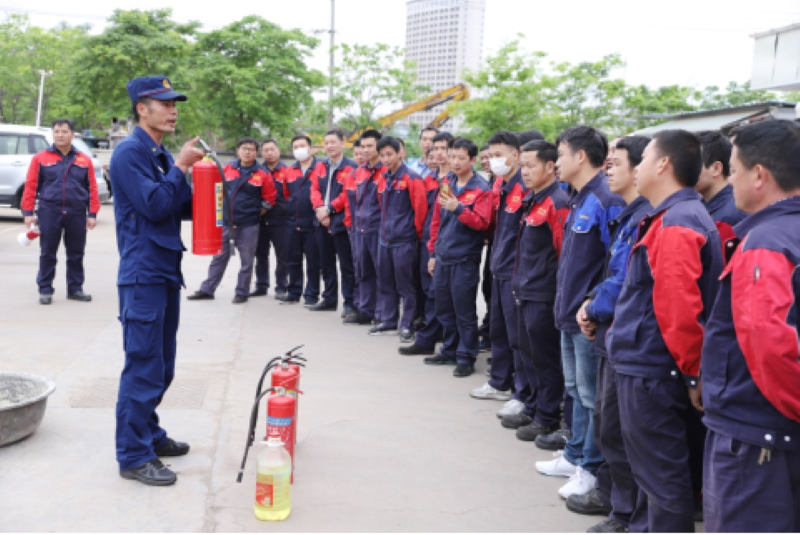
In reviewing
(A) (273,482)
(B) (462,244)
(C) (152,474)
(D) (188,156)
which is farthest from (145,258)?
(B) (462,244)

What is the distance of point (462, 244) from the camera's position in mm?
6039

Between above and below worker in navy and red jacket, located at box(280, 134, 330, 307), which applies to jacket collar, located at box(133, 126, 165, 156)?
above

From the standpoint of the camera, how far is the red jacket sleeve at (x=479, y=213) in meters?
5.91

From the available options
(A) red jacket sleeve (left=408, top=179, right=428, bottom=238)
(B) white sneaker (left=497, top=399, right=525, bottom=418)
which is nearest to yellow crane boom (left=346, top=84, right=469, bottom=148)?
(A) red jacket sleeve (left=408, top=179, right=428, bottom=238)

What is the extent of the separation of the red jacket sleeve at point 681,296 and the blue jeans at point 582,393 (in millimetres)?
1102

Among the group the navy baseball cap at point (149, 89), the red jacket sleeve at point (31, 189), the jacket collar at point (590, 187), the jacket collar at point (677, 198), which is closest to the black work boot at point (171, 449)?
the navy baseball cap at point (149, 89)

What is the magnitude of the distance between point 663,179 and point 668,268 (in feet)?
1.48

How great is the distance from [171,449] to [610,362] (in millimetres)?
2522

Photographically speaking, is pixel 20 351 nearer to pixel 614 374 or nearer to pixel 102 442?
pixel 102 442

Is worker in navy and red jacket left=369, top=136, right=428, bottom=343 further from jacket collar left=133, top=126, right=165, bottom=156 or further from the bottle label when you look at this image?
the bottle label

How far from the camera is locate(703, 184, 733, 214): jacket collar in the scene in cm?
361

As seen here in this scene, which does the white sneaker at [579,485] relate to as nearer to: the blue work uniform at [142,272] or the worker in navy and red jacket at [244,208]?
the blue work uniform at [142,272]

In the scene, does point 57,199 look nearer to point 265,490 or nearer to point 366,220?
point 366,220

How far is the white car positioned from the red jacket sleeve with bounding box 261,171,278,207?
7.47 meters
